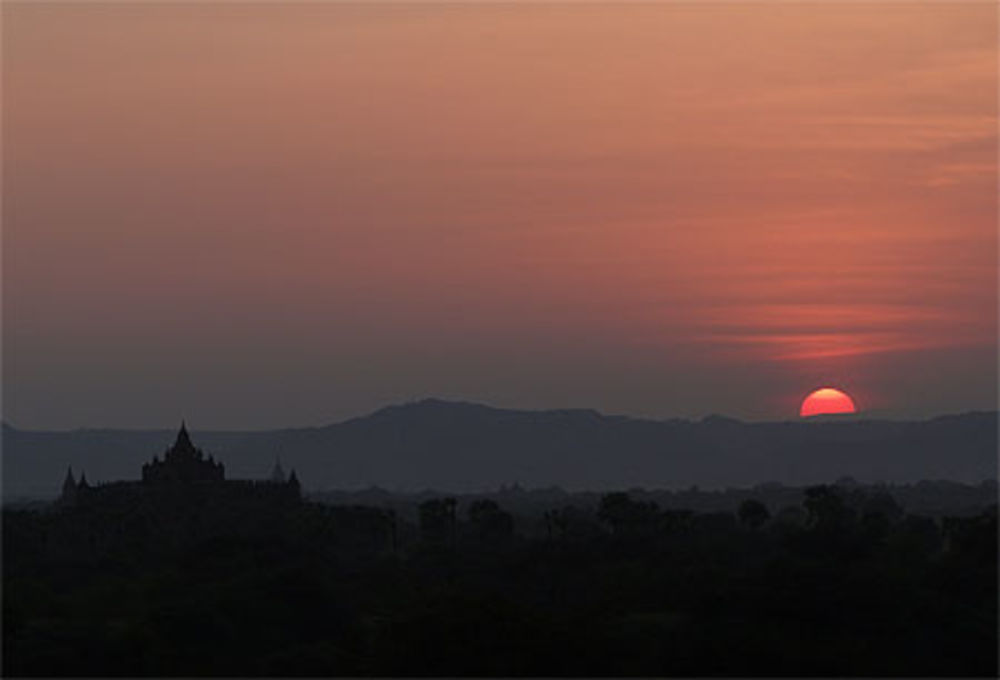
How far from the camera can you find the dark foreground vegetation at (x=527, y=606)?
66875mm

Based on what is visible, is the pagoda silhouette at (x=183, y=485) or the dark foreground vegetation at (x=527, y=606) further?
the pagoda silhouette at (x=183, y=485)

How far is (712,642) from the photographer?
2672 inches

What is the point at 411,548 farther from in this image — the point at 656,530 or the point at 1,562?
the point at 1,562

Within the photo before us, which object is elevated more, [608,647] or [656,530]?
[656,530]

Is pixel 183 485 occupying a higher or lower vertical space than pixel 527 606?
higher

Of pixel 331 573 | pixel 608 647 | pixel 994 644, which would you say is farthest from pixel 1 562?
pixel 994 644

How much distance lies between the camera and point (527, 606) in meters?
84.5

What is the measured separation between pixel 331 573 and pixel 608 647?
1852 inches

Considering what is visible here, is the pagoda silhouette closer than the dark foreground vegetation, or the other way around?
the dark foreground vegetation

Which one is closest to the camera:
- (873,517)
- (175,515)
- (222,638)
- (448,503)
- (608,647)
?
(608,647)

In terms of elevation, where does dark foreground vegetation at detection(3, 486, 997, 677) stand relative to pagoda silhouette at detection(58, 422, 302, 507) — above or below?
below

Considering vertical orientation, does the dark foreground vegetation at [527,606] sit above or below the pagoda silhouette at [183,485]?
below

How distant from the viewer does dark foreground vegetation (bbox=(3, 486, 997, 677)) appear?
66875mm

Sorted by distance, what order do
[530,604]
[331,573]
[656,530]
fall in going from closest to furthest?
[530,604], [331,573], [656,530]
